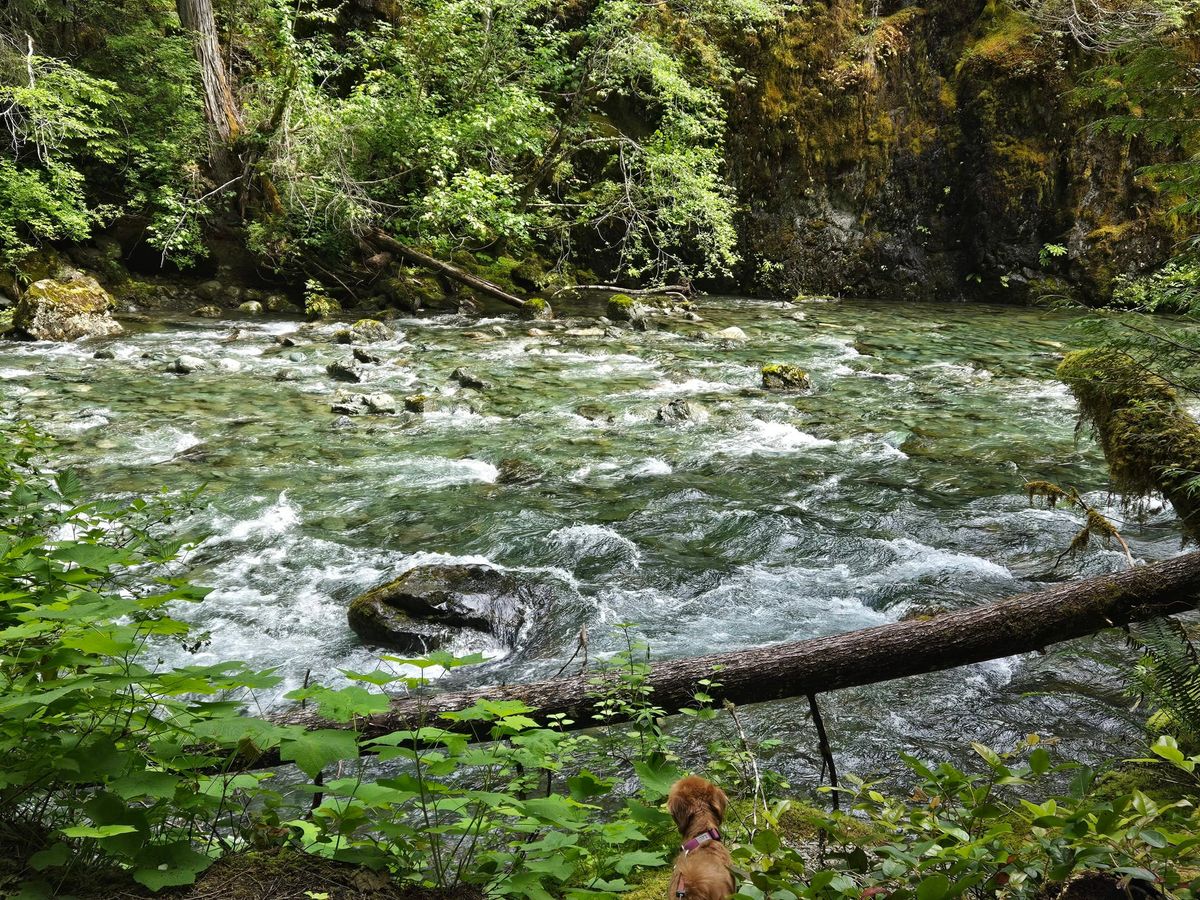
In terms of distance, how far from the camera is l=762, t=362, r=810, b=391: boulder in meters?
11.2

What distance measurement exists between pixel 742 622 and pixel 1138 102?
3.93 meters

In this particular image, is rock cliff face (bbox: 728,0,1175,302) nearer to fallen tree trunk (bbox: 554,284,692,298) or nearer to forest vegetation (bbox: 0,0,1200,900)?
forest vegetation (bbox: 0,0,1200,900)

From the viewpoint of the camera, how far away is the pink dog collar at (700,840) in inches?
81.9

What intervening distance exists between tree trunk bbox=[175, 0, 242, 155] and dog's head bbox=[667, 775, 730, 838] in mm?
17030

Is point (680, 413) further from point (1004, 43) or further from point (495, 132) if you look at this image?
point (1004, 43)

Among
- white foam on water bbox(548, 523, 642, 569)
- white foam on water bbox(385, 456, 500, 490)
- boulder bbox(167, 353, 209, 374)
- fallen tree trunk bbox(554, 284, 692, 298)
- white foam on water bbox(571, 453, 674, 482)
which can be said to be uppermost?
fallen tree trunk bbox(554, 284, 692, 298)

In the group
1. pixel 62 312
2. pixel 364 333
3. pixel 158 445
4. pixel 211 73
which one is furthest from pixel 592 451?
pixel 211 73

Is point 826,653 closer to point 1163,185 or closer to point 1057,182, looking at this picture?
point 1163,185

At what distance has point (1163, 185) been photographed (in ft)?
14.3

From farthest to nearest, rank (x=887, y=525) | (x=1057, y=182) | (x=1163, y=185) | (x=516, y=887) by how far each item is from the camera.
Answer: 1. (x=1057, y=182)
2. (x=887, y=525)
3. (x=1163, y=185)
4. (x=516, y=887)

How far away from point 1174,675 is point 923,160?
1935 cm

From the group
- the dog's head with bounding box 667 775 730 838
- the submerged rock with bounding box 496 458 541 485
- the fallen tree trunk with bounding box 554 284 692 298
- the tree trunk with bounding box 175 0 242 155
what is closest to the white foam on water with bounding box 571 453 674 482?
the submerged rock with bounding box 496 458 541 485

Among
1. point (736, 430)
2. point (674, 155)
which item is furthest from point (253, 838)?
point (674, 155)

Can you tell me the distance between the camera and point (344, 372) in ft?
37.2
